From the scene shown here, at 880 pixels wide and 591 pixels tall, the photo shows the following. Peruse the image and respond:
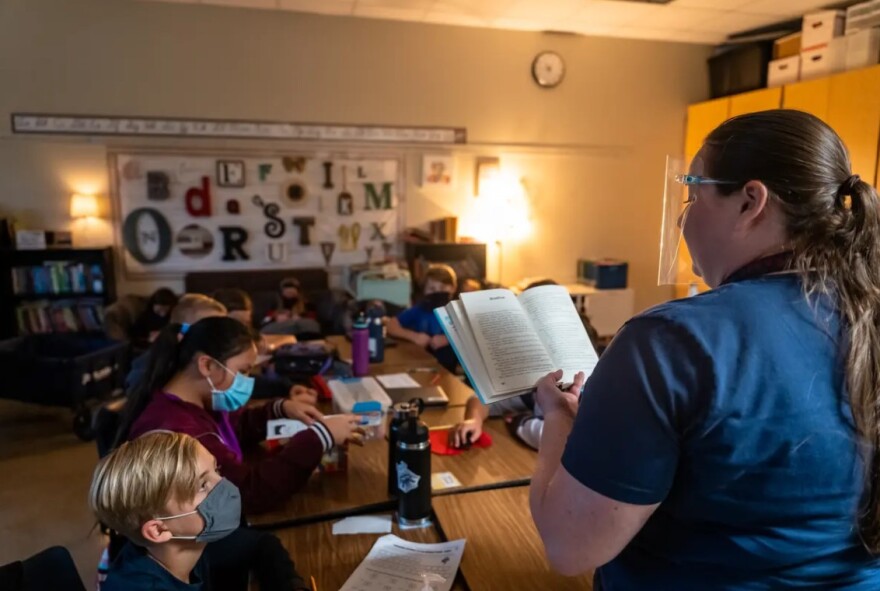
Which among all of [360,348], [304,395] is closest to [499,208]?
[360,348]

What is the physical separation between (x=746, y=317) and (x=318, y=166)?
15.8 ft

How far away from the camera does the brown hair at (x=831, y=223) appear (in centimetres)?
72

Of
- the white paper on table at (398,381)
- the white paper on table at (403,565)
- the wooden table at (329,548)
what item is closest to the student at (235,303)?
the white paper on table at (398,381)

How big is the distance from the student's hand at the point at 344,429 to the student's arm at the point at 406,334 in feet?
5.15

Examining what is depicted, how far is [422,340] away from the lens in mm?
3178

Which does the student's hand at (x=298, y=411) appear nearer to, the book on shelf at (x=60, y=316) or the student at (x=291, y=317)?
the student at (x=291, y=317)

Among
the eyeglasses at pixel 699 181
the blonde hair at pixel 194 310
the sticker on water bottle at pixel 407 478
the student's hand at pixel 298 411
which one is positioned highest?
the eyeglasses at pixel 699 181

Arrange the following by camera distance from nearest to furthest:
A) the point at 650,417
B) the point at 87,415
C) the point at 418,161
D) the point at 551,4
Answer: the point at 650,417, the point at 87,415, the point at 551,4, the point at 418,161

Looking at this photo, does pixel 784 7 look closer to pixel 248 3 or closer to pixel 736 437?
pixel 248 3

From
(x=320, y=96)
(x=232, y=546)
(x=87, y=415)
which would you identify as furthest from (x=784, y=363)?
(x=320, y=96)

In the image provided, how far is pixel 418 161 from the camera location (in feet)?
17.6

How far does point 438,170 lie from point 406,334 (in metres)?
2.54

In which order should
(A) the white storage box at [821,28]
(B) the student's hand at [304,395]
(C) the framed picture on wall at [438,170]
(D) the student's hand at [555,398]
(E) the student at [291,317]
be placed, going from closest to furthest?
1. (D) the student's hand at [555,398]
2. (B) the student's hand at [304,395]
3. (E) the student at [291,317]
4. (A) the white storage box at [821,28]
5. (C) the framed picture on wall at [438,170]

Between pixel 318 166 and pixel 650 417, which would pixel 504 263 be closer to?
pixel 318 166
